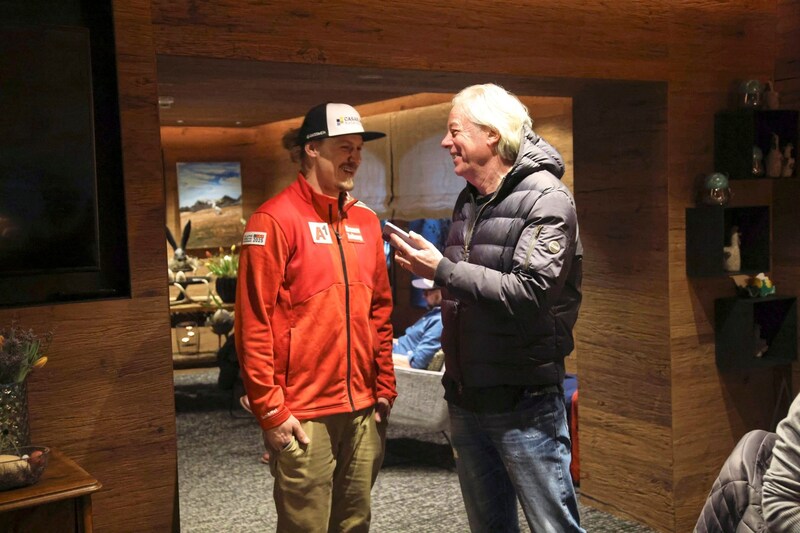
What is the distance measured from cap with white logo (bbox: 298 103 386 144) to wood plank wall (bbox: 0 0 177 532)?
47cm

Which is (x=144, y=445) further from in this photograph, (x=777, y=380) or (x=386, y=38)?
(x=777, y=380)

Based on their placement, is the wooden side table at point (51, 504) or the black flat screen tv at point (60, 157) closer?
the wooden side table at point (51, 504)

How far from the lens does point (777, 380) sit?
4.25 m

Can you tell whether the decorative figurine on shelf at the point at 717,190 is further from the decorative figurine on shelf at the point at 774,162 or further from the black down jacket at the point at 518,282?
the black down jacket at the point at 518,282

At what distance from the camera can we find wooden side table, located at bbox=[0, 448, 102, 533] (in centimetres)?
208

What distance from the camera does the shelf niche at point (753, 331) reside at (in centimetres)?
394

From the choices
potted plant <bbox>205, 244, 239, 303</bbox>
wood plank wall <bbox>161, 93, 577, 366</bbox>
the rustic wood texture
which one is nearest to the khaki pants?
the rustic wood texture

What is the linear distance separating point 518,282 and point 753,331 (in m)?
2.15

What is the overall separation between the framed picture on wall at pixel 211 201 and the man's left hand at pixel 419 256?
677 centimetres

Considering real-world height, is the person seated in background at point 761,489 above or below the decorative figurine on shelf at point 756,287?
below

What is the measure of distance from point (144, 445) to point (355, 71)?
1.46 meters

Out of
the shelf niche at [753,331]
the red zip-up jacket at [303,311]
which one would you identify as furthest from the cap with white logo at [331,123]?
the shelf niche at [753,331]

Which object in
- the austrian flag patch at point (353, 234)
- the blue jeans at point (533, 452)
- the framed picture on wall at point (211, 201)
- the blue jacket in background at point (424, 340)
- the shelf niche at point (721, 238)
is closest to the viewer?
the blue jeans at point (533, 452)

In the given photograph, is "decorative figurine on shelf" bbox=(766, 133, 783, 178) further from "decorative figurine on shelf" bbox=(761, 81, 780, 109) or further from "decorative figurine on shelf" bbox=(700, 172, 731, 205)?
"decorative figurine on shelf" bbox=(700, 172, 731, 205)
